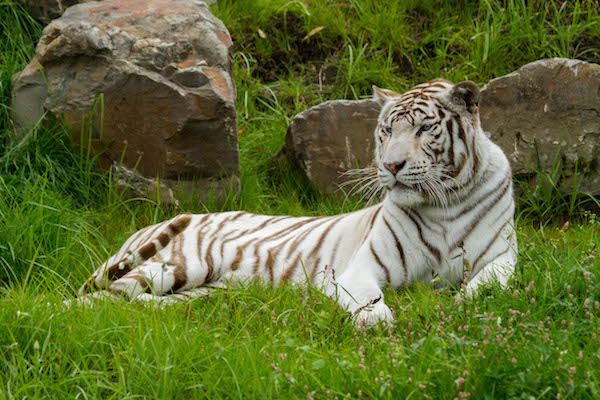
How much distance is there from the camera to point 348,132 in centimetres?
583

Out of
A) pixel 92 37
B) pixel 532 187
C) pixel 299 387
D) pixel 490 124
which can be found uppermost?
pixel 92 37

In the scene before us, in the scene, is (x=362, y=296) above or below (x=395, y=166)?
below

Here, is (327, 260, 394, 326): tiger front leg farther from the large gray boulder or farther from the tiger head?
the large gray boulder

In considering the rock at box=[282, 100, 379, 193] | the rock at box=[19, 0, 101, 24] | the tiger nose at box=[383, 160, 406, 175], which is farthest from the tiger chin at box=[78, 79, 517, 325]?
the rock at box=[19, 0, 101, 24]

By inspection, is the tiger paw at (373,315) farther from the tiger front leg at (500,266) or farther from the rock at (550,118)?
the rock at (550,118)

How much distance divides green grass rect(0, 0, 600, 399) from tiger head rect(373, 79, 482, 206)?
51 centimetres

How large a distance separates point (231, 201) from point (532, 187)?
7.26ft

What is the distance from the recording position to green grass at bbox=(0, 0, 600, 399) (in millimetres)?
2600

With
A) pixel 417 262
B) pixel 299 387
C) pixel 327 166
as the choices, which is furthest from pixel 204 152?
→ pixel 299 387

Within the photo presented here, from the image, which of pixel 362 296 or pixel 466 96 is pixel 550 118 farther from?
pixel 362 296

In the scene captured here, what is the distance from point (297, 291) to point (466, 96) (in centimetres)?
133

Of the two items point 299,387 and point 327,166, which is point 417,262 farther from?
point 327,166

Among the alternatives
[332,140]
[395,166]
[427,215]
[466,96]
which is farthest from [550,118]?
[395,166]

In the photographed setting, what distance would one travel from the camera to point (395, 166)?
371cm
